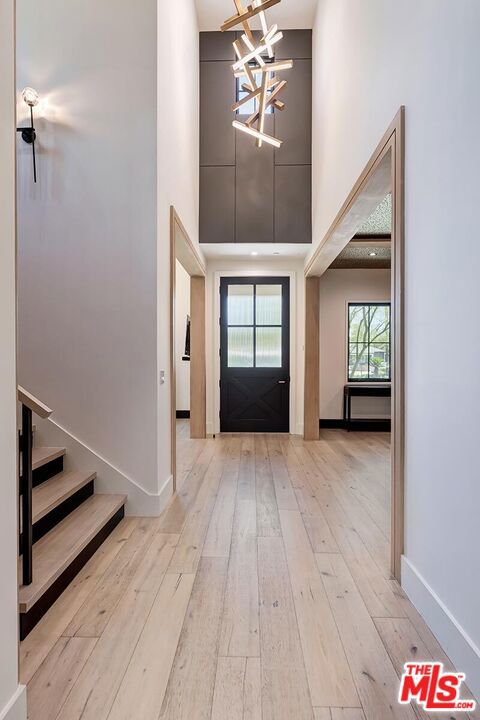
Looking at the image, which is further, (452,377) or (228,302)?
(228,302)

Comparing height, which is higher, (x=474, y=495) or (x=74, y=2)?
(x=74, y=2)

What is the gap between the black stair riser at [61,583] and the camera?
67.2 inches

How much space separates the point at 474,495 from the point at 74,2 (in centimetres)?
398

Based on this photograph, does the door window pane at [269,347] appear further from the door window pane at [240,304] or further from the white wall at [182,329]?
the white wall at [182,329]

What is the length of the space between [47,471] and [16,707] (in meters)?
1.71

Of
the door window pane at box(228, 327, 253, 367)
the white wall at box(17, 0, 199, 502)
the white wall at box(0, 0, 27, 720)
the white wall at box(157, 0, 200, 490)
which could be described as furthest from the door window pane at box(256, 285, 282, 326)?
the white wall at box(0, 0, 27, 720)

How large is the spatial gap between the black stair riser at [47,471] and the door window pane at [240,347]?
3569 mm

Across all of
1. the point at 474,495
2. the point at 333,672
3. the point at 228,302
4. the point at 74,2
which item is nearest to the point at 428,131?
the point at 474,495

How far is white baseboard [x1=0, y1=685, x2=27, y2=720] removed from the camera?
3.91 ft

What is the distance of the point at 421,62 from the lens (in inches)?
72.5

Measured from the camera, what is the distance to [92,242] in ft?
9.89

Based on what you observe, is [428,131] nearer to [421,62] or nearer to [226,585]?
[421,62]

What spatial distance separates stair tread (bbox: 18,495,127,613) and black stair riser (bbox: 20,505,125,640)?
0.10ft

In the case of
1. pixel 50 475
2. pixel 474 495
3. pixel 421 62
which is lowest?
pixel 50 475
